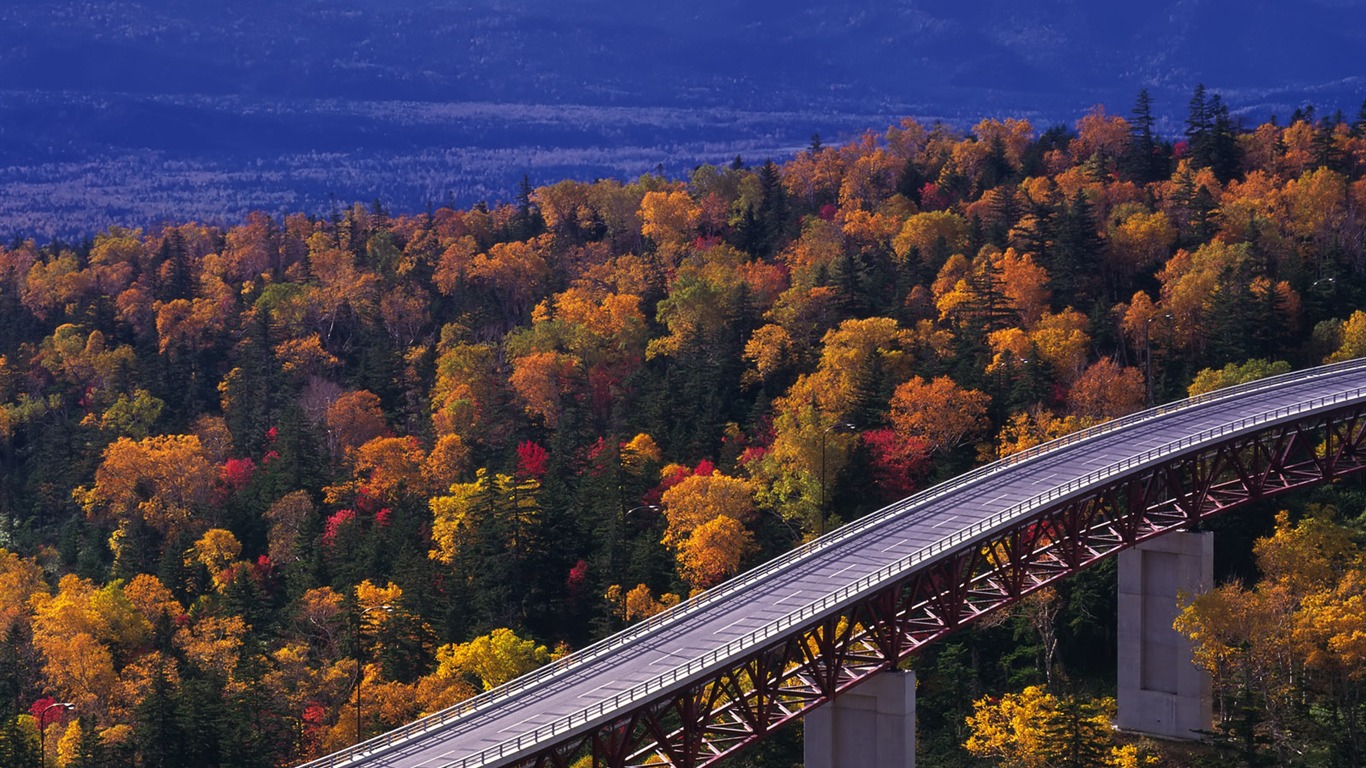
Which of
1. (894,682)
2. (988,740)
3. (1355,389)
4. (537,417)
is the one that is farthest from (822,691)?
(537,417)

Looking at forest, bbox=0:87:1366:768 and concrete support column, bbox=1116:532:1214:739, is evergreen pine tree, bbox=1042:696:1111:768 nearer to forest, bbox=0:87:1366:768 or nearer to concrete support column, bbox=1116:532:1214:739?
forest, bbox=0:87:1366:768

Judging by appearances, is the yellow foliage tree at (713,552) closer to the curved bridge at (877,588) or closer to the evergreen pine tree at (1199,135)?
the curved bridge at (877,588)

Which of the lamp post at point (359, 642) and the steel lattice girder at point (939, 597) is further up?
the steel lattice girder at point (939, 597)

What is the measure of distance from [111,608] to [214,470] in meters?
28.8

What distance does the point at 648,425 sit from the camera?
12350 cm

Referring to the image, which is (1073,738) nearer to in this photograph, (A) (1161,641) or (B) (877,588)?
(B) (877,588)

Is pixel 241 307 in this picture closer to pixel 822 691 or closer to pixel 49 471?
pixel 49 471

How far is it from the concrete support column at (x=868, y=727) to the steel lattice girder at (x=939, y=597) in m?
1.17

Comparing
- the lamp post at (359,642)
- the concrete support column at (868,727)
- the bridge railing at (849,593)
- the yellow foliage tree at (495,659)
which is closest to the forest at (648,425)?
the yellow foliage tree at (495,659)

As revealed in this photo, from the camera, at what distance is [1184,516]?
274 feet

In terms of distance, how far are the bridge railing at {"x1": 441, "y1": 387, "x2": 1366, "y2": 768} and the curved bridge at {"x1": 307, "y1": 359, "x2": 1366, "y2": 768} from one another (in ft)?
0.34

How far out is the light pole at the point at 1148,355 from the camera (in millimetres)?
108625

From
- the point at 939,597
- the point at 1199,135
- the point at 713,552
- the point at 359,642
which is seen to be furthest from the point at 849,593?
the point at 1199,135

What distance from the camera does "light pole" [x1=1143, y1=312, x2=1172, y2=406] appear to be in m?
109
